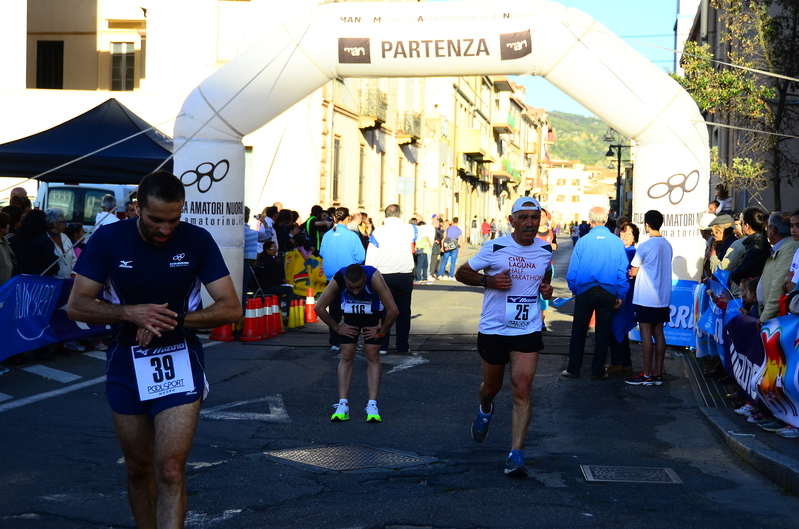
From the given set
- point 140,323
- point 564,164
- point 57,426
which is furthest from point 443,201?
point 564,164

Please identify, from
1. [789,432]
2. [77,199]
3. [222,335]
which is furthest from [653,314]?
[77,199]

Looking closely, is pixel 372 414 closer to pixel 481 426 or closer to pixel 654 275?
pixel 481 426

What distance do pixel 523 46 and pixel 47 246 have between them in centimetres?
643

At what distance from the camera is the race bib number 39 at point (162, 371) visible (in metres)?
4.36

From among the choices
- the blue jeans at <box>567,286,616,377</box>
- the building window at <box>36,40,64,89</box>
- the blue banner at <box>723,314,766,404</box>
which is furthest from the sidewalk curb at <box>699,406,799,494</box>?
the building window at <box>36,40,64,89</box>

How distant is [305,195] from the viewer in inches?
1027

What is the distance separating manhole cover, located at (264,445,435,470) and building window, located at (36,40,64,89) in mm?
25553

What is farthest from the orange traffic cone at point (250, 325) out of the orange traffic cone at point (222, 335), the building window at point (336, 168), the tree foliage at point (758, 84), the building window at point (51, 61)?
the building window at point (51, 61)

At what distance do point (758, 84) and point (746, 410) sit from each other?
515 inches

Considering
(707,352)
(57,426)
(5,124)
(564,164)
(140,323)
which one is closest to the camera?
(140,323)

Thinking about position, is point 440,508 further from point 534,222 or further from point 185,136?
point 185,136

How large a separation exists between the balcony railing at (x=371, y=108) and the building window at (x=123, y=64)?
721cm

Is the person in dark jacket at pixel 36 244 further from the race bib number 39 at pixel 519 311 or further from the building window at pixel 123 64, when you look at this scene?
the building window at pixel 123 64

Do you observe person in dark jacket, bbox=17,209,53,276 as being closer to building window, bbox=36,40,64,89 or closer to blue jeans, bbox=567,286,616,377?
blue jeans, bbox=567,286,616,377
